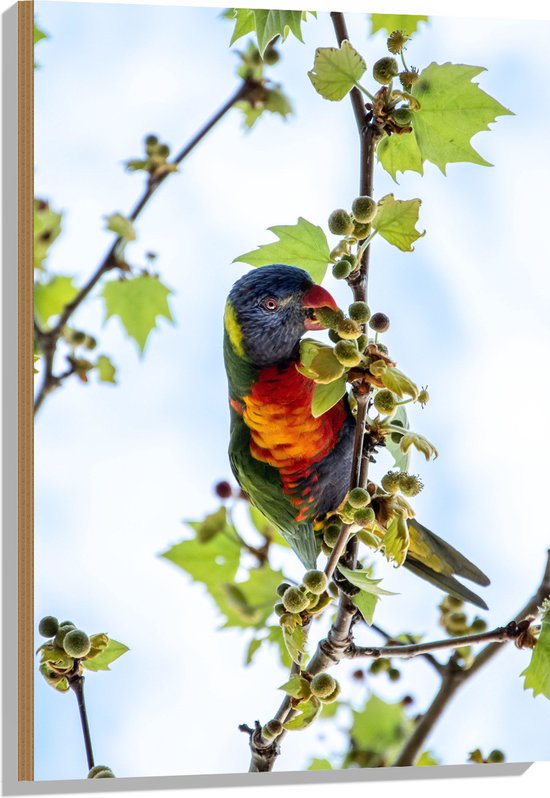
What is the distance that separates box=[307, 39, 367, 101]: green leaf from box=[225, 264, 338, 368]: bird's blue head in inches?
18.9

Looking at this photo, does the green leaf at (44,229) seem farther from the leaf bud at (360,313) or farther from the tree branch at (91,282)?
the leaf bud at (360,313)

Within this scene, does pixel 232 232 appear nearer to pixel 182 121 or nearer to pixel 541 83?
pixel 182 121

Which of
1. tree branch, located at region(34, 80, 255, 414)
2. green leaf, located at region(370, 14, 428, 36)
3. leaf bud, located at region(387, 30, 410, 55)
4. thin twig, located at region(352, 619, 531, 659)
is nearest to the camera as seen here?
leaf bud, located at region(387, 30, 410, 55)

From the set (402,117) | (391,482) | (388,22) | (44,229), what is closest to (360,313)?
(391,482)

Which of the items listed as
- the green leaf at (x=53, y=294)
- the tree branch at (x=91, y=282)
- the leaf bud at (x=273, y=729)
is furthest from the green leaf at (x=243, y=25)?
the leaf bud at (x=273, y=729)

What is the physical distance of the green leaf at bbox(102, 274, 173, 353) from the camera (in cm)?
214

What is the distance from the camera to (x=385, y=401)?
4.58 feet

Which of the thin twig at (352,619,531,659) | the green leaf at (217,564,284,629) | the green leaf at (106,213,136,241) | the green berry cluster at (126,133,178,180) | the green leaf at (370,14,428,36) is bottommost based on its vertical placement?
the thin twig at (352,619,531,659)

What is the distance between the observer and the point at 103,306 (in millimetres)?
2172

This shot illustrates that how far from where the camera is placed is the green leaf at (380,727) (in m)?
2.25

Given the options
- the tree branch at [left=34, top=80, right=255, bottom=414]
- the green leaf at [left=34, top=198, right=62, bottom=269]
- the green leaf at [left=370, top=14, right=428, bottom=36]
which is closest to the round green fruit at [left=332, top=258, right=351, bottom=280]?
the tree branch at [left=34, top=80, right=255, bottom=414]

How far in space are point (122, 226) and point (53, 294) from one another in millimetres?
418

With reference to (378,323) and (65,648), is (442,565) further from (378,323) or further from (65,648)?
(65,648)

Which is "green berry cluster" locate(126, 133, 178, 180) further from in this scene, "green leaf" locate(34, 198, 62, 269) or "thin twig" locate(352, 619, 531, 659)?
"thin twig" locate(352, 619, 531, 659)
